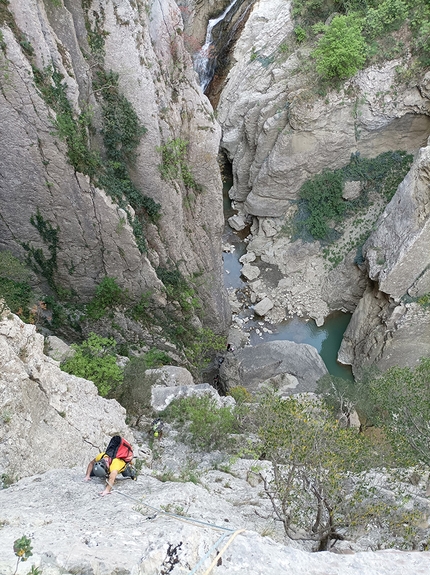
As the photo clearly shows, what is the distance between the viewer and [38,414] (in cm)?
824

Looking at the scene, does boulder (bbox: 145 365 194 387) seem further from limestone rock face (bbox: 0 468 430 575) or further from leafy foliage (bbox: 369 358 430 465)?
limestone rock face (bbox: 0 468 430 575)

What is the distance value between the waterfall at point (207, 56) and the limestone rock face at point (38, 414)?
2485 centimetres

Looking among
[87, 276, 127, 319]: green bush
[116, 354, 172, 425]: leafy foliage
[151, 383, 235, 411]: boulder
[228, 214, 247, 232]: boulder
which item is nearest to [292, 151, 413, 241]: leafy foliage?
[228, 214, 247, 232]: boulder

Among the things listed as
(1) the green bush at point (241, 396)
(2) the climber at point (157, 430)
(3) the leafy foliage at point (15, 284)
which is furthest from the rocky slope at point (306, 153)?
(3) the leafy foliage at point (15, 284)

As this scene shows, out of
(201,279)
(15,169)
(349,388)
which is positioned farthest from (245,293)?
(15,169)

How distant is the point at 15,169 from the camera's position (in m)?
13.2

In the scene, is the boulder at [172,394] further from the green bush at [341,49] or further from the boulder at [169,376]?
the green bush at [341,49]

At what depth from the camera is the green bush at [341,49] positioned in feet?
72.2

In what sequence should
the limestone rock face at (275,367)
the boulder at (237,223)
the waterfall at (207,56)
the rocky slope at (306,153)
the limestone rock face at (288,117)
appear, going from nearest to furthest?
the limestone rock face at (275,367)
the rocky slope at (306,153)
the limestone rock face at (288,117)
the waterfall at (207,56)
the boulder at (237,223)

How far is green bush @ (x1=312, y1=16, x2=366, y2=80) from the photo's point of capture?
2200 cm

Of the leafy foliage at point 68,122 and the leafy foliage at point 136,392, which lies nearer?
the leafy foliage at point 68,122

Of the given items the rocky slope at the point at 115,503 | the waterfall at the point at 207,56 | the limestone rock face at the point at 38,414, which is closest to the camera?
the rocky slope at the point at 115,503

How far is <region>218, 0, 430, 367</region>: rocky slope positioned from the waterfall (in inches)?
67.9

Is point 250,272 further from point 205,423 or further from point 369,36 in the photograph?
point 205,423
